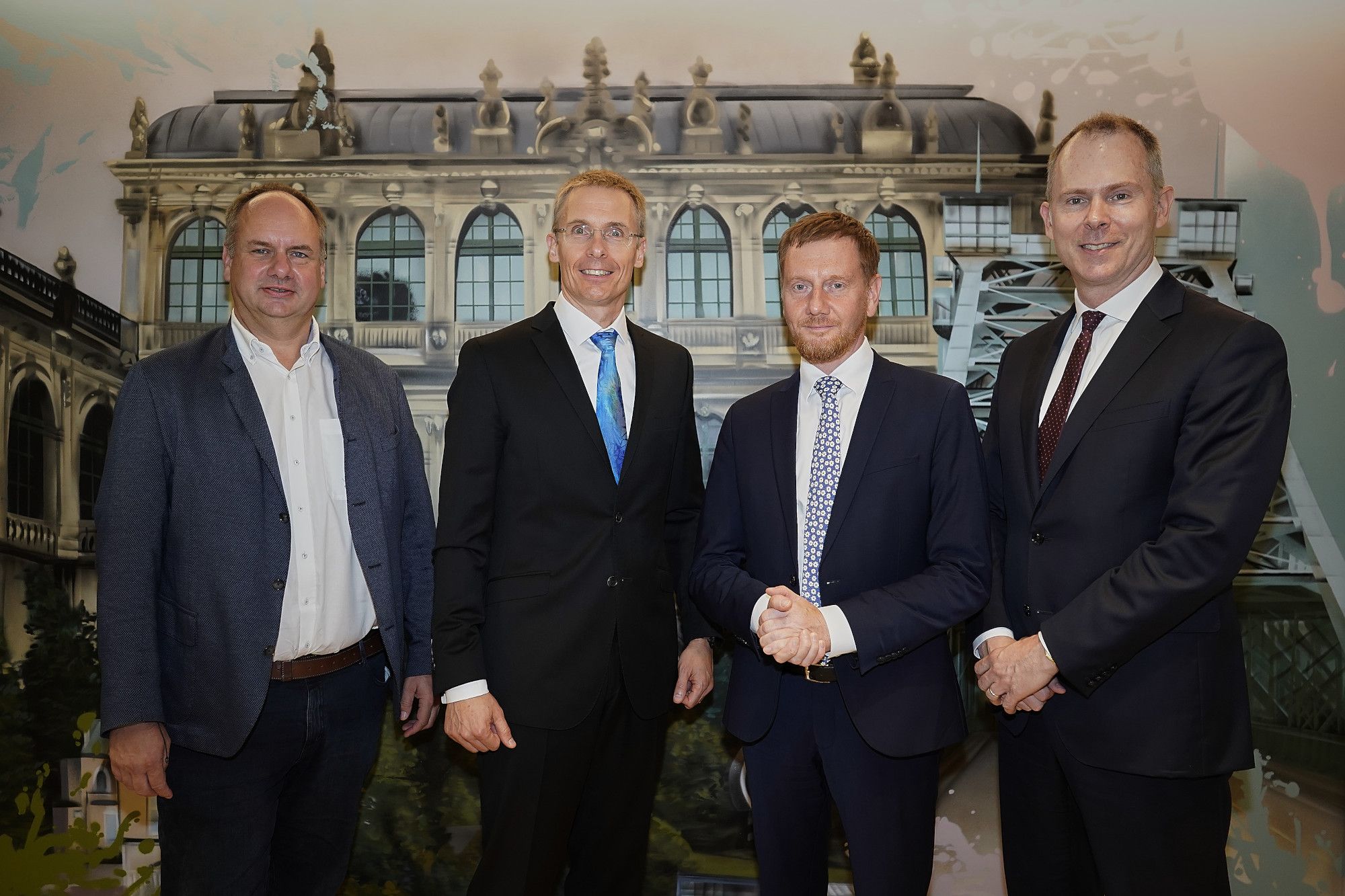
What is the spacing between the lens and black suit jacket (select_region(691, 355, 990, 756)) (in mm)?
2180

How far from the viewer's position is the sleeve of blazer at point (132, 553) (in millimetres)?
2211

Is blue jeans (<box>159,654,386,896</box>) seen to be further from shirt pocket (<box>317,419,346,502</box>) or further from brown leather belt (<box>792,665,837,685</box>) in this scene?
brown leather belt (<box>792,665,837,685</box>)

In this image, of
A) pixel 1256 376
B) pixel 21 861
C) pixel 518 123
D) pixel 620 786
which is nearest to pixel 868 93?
pixel 518 123

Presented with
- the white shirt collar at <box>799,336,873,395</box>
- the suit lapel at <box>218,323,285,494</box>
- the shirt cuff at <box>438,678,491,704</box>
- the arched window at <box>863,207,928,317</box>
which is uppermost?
the arched window at <box>863,207,928,317</box>

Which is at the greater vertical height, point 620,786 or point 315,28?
point 315,28

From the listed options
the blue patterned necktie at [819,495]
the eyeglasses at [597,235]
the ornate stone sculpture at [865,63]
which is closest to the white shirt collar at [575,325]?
the eyeglasses at [597,235]

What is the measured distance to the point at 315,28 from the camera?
3670 millimetres

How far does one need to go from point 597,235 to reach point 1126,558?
171 cm

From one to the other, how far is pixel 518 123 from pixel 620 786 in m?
2.72

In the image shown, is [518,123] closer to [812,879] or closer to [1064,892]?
[812,879]

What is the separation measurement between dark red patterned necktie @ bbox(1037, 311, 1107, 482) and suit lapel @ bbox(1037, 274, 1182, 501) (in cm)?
5

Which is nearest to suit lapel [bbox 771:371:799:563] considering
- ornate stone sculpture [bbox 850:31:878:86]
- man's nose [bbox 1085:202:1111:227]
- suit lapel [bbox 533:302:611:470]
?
suit lapel [bbox 533:302:611:470]

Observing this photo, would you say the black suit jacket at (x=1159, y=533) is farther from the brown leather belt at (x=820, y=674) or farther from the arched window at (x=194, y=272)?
the arched window at (x=194, y=272)

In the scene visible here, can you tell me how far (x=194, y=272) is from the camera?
3691mm
